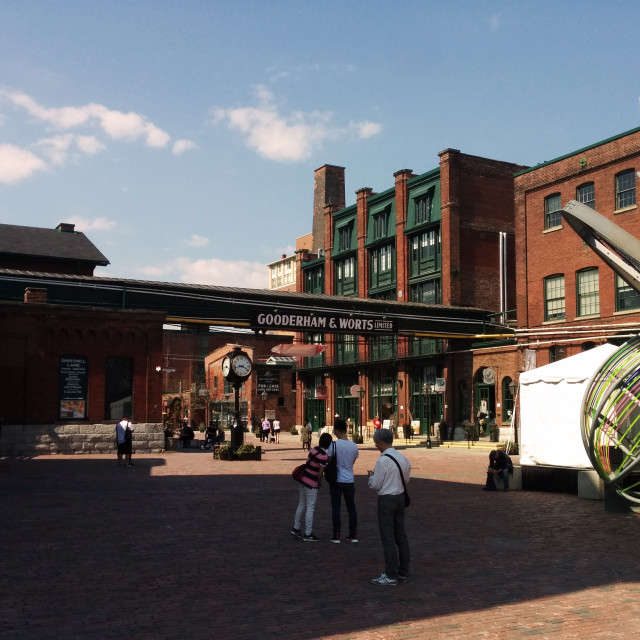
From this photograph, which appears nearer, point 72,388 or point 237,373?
point 237,373

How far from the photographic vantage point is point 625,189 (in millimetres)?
36656

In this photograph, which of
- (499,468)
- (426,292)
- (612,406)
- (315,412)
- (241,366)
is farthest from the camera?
(315,412)

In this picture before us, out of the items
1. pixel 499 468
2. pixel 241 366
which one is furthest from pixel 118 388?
pixel 499 468

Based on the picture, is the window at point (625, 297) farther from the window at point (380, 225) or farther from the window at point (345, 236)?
the window at point (345, 236)

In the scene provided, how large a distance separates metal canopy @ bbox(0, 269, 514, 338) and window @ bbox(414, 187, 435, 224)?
32.4 feet

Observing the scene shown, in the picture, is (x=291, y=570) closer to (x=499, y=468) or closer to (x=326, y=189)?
(x=499, y=468)

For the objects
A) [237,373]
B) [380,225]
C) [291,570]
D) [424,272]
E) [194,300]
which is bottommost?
[291,570]

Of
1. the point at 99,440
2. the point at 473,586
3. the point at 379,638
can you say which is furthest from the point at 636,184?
the point at 379,638

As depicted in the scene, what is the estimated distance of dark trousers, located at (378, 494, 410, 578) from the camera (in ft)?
30.2

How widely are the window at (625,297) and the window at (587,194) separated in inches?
166

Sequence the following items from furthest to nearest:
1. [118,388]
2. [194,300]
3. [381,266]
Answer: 1. [381,266]
2. [194,300]
3. [118,388]

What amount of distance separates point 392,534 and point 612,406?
7.47 metres

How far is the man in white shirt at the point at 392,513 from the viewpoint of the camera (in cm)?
920

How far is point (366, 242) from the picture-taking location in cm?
5922
